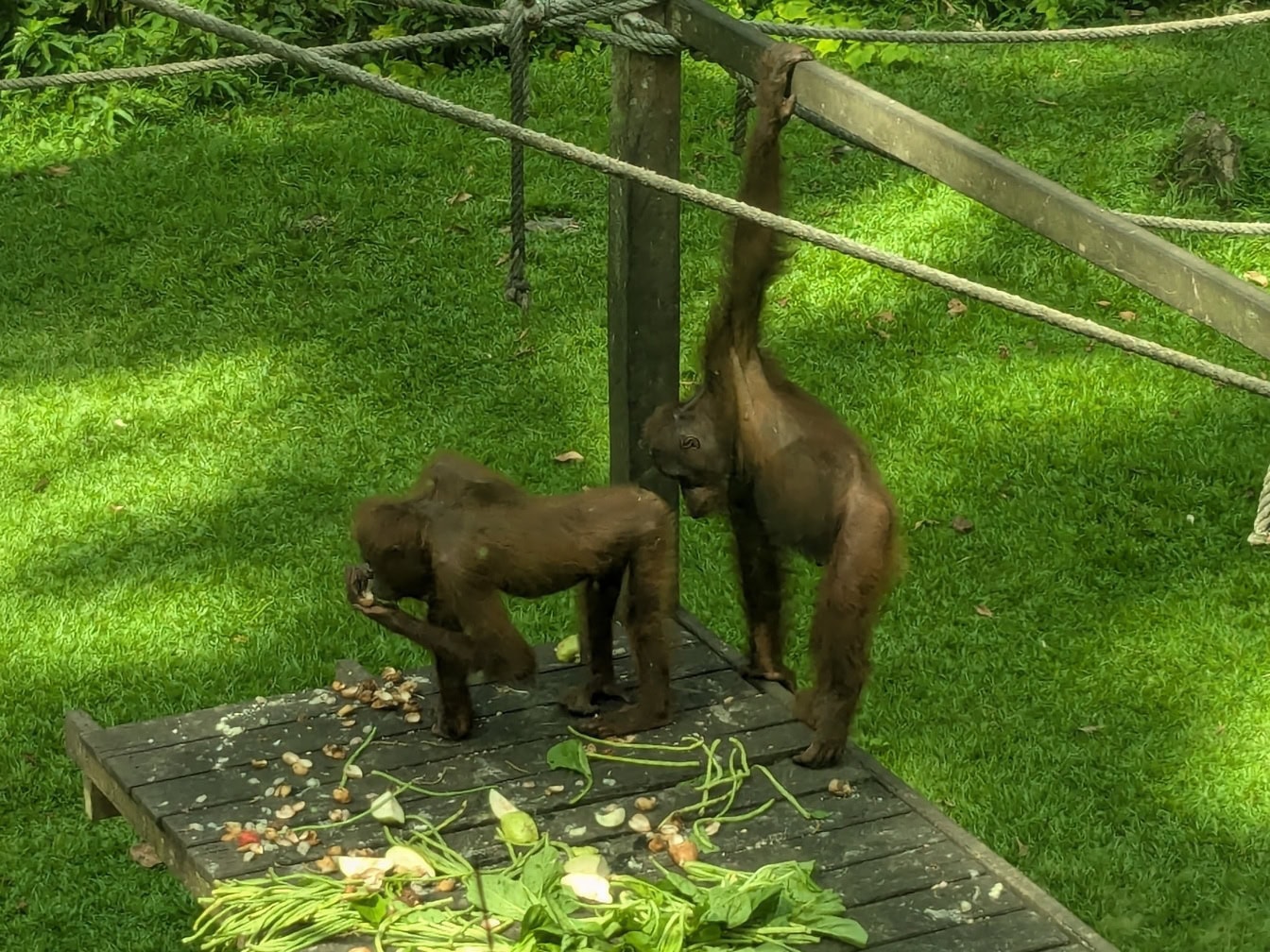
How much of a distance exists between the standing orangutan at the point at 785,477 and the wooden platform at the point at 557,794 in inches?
6.5

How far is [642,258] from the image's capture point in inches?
161

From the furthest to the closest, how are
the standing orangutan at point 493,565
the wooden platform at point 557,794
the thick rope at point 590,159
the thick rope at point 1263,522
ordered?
the standing orangutan at point 493,565 → the wooden platform at point 557,794 → the thick rope at point 590,159 → the thick rope at point 1263,522

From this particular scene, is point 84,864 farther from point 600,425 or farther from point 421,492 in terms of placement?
point 600,425

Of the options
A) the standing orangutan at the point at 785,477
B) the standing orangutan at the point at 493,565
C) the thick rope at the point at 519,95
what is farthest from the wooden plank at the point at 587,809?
the thick rope at the point at 519,95

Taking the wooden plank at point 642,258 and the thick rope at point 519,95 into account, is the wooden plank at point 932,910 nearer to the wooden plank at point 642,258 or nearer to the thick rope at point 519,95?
the wooden plank at point 642,258

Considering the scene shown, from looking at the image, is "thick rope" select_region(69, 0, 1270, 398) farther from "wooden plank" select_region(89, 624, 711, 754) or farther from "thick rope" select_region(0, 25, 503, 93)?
"wooden plank" select_region(89, 624, 711, 754)

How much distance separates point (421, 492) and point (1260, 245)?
492 cm

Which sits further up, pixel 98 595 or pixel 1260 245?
pixel 1260 245

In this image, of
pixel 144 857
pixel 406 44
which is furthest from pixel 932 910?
pixel 144 857

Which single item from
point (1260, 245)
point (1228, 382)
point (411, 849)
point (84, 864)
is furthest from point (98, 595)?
point (1260, 245)

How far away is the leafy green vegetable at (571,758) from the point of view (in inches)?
154

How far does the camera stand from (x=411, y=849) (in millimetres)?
3568

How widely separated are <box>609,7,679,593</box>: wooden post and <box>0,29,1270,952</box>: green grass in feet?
5.23

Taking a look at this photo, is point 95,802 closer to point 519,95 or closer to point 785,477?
point 785,477
